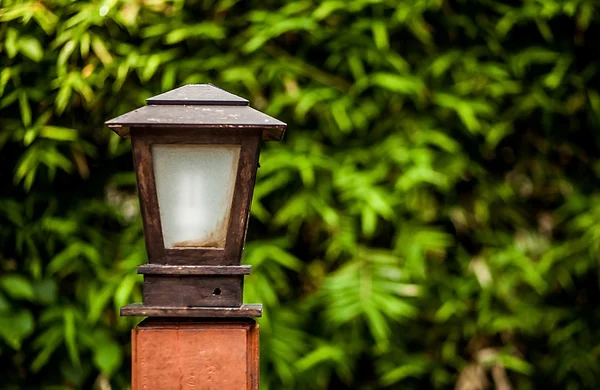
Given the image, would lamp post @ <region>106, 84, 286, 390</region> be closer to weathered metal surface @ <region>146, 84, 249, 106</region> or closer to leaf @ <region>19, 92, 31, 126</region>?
weathered metal surface @ <region>146, 84, 249, 106</region>

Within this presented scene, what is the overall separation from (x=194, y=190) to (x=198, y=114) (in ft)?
0.46

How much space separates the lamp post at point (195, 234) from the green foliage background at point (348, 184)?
4.09ft

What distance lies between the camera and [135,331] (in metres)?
1.18

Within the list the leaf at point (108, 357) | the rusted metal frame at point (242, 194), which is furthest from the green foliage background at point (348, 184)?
the rusted metal frame at point (242, 194)

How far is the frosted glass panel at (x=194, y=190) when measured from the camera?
4.00ft

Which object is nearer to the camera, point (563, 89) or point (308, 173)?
point (308, 173)

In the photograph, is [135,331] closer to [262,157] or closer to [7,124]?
[262,157]

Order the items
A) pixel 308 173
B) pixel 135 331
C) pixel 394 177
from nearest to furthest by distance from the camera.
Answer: pixel 135 331 < pixel 308 173 < pixel 394 177

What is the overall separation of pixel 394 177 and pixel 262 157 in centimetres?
53

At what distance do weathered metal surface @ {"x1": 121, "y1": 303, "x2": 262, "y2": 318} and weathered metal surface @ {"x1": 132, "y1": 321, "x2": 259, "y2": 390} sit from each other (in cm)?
2

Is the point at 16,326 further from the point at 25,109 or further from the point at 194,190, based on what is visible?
the point at 194,190

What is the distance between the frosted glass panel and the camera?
4.00ft

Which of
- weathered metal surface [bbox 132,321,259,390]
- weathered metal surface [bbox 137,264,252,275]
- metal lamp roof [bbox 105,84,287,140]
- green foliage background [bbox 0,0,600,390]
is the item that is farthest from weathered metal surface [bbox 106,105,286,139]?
green foliage background [bbox 0,0,600,390]

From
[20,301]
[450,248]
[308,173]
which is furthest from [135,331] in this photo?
[450,248]
